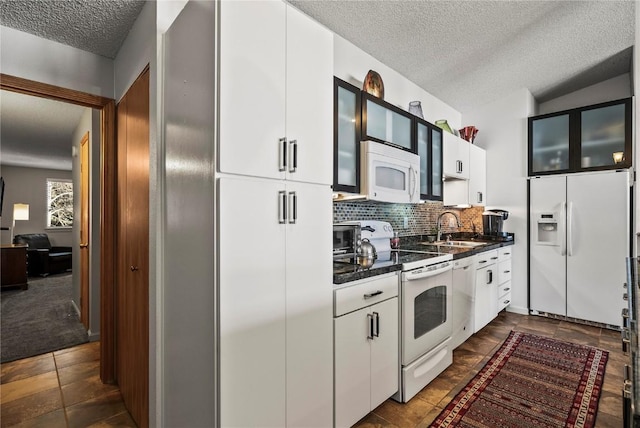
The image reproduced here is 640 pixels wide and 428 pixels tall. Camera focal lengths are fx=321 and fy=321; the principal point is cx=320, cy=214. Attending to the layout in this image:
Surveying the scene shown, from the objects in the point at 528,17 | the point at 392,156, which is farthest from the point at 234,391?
the point at 528,17

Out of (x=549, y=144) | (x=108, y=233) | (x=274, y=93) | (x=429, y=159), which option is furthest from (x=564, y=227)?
(x=108, y=233)

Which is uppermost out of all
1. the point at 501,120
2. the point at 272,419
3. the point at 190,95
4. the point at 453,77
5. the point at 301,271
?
the point at 453,77

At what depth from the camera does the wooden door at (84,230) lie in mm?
3357

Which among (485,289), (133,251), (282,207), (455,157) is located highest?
(455,157)

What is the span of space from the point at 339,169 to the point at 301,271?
0.88 m

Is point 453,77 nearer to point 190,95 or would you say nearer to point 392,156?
point 392,156

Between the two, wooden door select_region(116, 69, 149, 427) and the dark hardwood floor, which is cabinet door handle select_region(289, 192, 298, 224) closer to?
wooden door select_region(116, 69, 149, 427)

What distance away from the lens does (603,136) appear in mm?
3594

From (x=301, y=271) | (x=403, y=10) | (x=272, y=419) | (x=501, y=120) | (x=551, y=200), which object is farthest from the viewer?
(x=501, y=120)

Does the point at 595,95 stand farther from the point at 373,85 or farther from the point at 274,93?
the point at 274,93

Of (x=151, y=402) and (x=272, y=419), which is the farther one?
(x=151, y=402)

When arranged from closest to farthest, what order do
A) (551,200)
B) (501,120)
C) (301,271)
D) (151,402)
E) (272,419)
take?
(272,419), (301,271), (151,402), (551,200), (501,120)

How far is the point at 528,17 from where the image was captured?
272 centimetres

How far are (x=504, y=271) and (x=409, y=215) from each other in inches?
56.2
